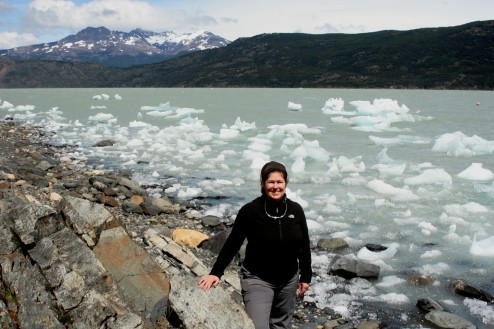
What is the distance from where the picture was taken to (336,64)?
140875 mm

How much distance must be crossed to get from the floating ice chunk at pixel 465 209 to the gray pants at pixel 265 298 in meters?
7.26

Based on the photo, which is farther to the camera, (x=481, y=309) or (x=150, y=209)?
(x=150, y=209)

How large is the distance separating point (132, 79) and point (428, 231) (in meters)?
176

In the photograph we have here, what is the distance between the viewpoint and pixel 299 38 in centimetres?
18575

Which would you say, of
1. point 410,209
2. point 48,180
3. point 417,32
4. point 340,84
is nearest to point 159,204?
point 48,180

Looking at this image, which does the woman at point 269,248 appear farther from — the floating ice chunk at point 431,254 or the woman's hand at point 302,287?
the floating ice chunk at point 431,254

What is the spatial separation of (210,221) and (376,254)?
3.37 meters

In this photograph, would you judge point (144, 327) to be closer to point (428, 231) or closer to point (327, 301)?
point (327, 301)

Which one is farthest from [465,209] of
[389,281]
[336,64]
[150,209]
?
[336,64]

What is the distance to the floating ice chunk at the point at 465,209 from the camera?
9.77m

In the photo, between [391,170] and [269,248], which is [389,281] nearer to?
[269,248]

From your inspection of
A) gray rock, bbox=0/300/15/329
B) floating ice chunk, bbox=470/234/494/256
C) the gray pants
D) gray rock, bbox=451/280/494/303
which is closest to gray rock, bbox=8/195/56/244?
gray rock, bbox=0/300/15/329

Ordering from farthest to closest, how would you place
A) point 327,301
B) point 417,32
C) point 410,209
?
1. point 417,32
2. point 410,209
3. point 327,301

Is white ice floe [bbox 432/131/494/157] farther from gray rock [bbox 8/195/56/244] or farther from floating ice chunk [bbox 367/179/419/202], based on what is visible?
gray rock [bbox 8/195/56/244]
